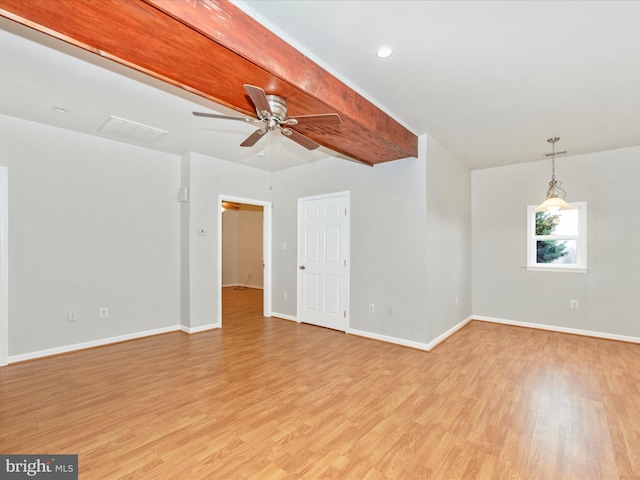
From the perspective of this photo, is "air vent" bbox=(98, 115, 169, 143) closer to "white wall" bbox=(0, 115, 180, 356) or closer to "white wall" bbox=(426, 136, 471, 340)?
"white wall" bbox=(0, 115, 180, 356)

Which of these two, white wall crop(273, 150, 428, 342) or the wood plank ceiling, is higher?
the wood plank ceiling

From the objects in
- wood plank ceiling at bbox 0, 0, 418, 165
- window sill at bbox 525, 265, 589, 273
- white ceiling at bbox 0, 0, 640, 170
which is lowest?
window sill at bbox 525, 265, 589, 273

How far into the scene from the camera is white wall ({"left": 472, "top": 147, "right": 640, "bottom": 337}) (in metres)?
4.34

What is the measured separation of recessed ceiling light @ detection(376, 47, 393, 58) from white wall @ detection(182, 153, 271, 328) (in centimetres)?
331

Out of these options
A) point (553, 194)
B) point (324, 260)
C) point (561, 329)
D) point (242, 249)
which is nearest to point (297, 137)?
point (324, 260)

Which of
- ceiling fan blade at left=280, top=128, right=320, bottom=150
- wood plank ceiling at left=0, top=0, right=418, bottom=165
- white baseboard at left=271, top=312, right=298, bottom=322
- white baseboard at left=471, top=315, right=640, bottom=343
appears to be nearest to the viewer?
wood plank ceiling at left=0, top=0, right=418, bottom=165

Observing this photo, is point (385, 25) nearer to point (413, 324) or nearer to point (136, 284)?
point (413, 324)

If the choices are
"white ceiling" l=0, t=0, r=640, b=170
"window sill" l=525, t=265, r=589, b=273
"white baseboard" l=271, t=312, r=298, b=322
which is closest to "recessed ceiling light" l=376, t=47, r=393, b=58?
"white ceiling" l=0, t=0, r=640, b=170

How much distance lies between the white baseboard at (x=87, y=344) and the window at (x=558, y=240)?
5868 millimetres

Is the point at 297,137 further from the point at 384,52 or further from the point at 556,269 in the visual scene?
the point at 556,269

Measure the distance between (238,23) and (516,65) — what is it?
6.94ft

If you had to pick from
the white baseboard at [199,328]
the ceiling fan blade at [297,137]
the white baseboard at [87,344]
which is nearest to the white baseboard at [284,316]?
the white baseboard at [199,328]

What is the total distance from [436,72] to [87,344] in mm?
4960

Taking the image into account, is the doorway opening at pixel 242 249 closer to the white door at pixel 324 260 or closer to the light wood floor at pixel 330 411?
the white door at pixel 324 260
